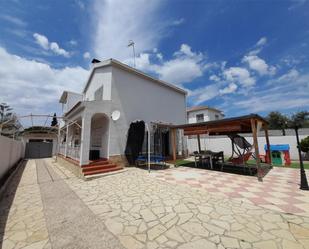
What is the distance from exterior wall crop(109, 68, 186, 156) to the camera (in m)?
10.4

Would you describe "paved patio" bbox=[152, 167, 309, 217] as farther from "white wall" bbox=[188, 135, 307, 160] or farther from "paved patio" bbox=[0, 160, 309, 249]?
"white wall" bbox=[188, 135, 307, 160]

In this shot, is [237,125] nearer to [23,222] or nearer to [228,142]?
[228,142]

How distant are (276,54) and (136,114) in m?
12.2

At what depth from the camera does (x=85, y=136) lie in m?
8.51

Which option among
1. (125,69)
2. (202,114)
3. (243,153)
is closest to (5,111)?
(125,69)

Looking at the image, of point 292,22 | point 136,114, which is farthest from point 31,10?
point 292,22

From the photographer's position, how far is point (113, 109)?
10.3 metres

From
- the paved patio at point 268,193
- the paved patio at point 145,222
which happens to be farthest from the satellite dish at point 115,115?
the paved patio at point 268,193

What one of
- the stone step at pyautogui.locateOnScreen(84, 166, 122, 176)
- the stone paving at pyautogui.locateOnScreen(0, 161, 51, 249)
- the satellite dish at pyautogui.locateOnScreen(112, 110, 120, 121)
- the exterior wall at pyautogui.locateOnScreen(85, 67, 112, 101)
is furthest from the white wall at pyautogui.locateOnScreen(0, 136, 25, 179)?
the exterior wall at pyautogui.locateOnScreen(85, 67, 112, 101)

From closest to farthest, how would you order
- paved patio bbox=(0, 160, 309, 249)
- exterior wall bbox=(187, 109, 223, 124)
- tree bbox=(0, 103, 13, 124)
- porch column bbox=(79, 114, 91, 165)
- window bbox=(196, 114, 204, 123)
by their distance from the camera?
paved patio bbox=(0, 160, 309, 249) < porch column bbox=(79, 114, 91, 165) < exterior wall bbox=(187, 109, 223, 124) < window bbox=(196, 114, 204, 123) < tree bbox=(0, 103, 13, 124)

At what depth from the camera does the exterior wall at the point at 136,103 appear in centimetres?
1038

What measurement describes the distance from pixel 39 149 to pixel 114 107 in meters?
18.6

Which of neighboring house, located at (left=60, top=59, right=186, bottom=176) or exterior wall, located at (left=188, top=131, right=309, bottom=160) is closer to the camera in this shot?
neighboring house, located at (left=60, top=59, right=186, bottom=176)

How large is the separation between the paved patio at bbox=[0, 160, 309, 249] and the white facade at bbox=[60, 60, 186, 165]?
4.32m
